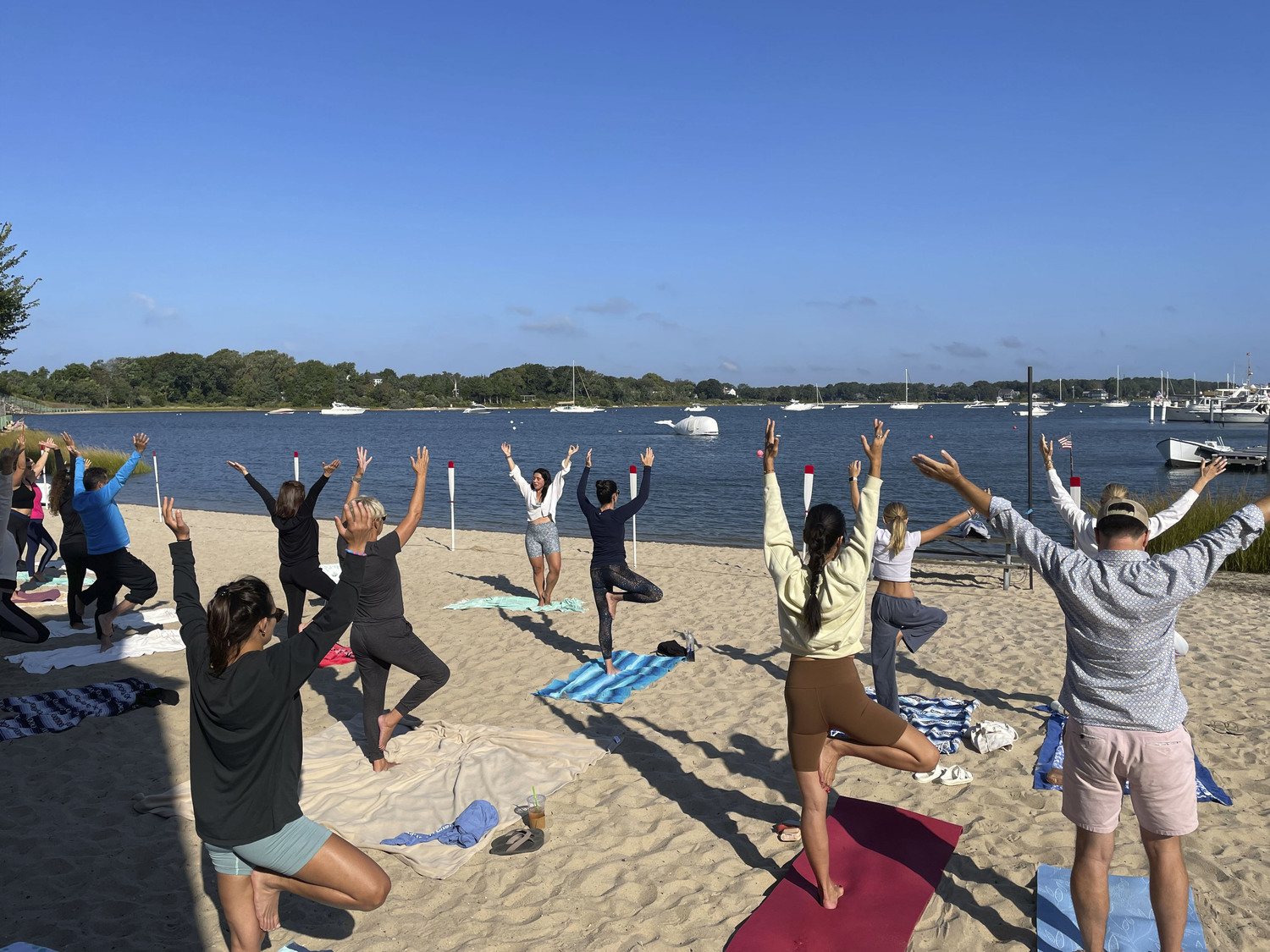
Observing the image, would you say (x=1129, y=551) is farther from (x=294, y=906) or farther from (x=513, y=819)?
(x=294, y=906)

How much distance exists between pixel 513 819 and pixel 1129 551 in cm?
394

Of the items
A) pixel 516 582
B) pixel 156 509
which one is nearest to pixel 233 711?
pixel 516 582

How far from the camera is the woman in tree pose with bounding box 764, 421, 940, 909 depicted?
13.0 ft

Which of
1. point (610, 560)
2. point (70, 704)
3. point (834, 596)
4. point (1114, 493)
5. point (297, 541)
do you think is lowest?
point (70, 704)

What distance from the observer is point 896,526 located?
6297 millimetres

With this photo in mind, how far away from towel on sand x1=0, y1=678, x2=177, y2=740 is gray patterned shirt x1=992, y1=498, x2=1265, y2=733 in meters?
7.47

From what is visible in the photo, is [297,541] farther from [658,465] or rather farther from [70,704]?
[658,465]

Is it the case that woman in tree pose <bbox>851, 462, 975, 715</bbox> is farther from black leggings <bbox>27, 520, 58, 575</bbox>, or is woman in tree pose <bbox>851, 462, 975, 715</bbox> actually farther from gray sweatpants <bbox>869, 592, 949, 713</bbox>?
black leggings <bbox>27, 520, 58, 575</bbox>

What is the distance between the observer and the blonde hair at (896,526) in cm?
626

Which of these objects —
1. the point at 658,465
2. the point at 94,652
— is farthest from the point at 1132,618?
the point at 658,465

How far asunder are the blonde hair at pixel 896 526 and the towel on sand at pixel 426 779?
2668 millimetres

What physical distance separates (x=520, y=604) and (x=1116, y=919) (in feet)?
28.1

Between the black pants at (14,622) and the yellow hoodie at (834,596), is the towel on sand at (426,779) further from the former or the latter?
the black pants at (14,622)

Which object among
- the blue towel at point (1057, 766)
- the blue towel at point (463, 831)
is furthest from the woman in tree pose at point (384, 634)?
the blue towel at point (1057, 766)
